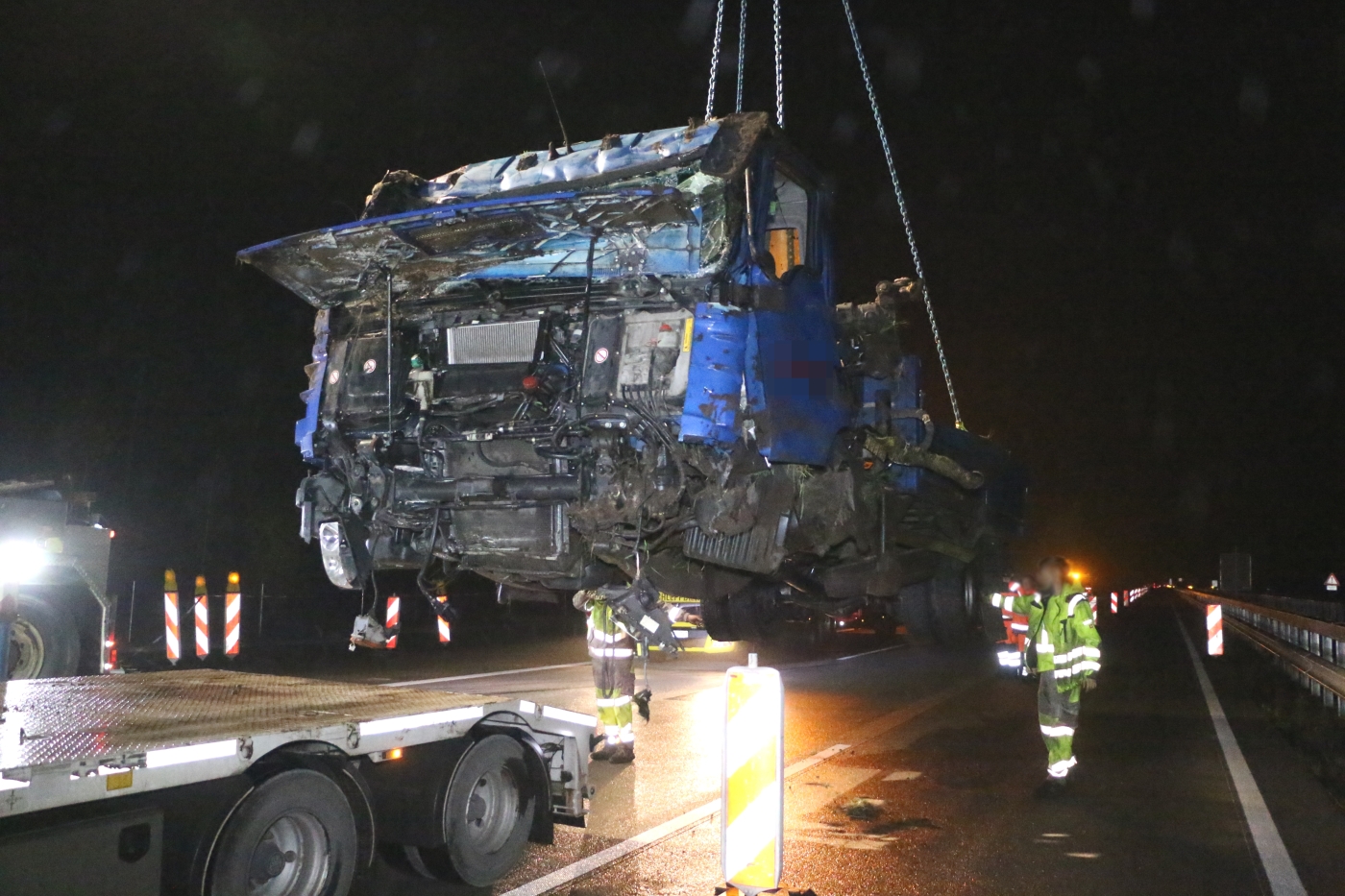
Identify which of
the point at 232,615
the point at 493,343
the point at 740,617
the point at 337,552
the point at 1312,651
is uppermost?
the point at 493,343

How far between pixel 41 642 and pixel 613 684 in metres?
4.59

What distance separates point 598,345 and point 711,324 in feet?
2.02

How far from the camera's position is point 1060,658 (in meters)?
7.59

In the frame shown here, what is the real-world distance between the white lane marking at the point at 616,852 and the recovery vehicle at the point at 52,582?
5.47 metres

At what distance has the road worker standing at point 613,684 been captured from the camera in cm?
803

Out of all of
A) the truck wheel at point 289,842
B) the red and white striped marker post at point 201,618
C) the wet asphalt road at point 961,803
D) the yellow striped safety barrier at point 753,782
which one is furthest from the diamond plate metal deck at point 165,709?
the red and white striped marker post at point 201,618

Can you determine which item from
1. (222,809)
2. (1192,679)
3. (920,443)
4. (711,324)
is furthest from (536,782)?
(1192,679)

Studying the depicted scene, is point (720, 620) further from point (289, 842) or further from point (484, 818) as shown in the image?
point (289, 842)

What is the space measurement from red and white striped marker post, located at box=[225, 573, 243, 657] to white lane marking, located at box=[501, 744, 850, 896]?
28.9 feet

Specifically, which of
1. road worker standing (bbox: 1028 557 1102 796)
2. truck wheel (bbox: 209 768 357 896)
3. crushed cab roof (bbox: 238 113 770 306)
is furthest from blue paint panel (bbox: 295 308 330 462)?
road worker standing (bbox: 1028 557 1102 796)

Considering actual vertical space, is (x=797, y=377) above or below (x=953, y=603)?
above

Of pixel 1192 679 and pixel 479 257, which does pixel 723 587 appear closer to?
pixel 479 257

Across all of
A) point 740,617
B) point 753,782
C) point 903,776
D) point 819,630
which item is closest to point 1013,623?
point 740,617

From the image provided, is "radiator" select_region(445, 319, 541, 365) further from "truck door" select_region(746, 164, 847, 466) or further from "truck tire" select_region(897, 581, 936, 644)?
"truck tire" select_region(897, 581, 936, 644)
